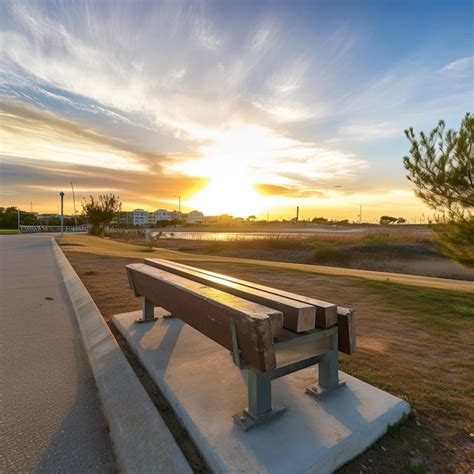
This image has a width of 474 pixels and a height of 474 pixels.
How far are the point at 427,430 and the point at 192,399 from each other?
1.45m

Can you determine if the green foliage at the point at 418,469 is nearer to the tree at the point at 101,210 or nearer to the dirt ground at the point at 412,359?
the dirt ground at the point at 412,359

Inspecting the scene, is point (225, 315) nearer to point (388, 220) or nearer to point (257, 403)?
point (257, 403)

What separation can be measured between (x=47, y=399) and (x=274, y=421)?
1626mm

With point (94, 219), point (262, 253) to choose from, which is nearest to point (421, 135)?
point (262, 253)

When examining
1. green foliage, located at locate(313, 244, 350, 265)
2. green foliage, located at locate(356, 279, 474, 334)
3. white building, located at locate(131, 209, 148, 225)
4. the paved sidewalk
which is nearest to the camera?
the paved sidewalk

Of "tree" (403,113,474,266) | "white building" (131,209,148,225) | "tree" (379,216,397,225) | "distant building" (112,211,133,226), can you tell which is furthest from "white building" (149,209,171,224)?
"tree" (403,113,474,266)

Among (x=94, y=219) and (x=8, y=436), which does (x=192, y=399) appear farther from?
(x=94, y=219)

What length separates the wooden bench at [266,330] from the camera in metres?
1.65

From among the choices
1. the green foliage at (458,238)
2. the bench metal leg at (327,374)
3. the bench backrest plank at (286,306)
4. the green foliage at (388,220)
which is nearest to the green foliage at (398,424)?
the bench metal leg at (327,374)

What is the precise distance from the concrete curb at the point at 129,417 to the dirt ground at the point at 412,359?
0.40 ft

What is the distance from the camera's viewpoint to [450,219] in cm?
782

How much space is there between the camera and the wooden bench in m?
1.65

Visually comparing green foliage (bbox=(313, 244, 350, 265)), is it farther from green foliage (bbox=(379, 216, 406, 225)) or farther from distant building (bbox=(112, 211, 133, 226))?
green foliage (bbox=(379, 216, 406, 225))

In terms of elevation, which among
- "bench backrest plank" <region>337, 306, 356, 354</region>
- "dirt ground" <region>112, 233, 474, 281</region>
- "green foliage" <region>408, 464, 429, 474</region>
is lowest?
"dirt ground" <region>112, 233, 474, 281</region>
